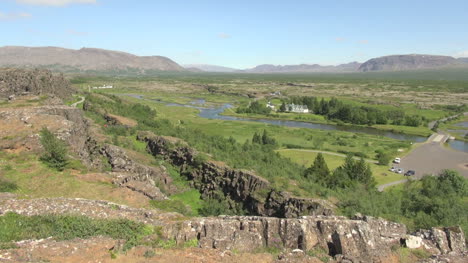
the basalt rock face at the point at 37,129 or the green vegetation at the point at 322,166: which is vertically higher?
the basalt rock face at the point at 37,129

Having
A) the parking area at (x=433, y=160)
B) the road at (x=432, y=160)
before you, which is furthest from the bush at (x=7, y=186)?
the parking area at (x=433, y=160)

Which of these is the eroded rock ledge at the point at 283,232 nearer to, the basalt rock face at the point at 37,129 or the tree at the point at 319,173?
the basalt rock face at the point at 37,129

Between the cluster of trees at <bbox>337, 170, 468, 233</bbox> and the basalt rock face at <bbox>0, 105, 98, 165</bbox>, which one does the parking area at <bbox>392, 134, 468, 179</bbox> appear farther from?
the basalt rock face at <bbox>0, 105, 98, 165</bbox>

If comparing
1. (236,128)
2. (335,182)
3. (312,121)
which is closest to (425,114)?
(312,121)

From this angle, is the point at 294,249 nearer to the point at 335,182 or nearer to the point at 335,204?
the point at 335,204

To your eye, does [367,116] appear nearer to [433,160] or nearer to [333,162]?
[433,160]

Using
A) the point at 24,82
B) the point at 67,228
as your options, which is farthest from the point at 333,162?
the point at 24,82

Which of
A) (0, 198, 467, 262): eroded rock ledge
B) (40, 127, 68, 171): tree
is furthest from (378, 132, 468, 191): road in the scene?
(40, 127, 68, 171): tree
